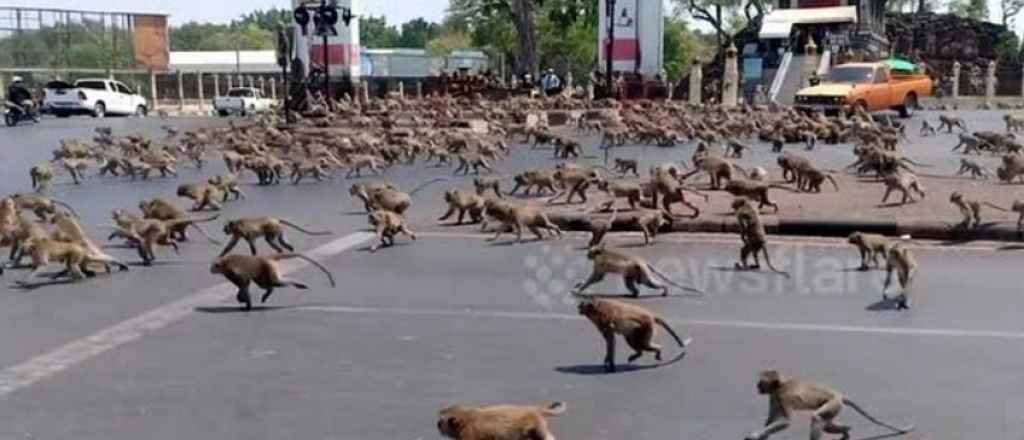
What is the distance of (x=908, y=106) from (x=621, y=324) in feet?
114

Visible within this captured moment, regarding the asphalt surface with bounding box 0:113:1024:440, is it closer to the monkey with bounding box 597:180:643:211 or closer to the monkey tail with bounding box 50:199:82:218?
the monkey with bounding box 597:180:643:211

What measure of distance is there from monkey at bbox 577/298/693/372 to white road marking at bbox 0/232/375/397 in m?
3.16

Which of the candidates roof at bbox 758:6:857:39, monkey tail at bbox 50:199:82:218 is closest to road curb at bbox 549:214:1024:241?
monkey tail at bbox 50:199:82:218

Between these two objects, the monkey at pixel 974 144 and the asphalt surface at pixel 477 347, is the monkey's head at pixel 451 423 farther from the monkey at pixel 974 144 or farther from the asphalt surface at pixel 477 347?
the monkey at pixel 974 144

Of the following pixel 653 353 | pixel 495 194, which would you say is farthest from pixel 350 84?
pixel 653 353

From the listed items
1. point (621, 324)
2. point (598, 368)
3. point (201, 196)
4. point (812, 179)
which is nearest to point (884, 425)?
point (621, 324)

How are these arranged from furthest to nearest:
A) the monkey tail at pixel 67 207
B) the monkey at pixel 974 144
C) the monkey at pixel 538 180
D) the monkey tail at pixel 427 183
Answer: the monkey at pixel 974 144 < the monkey tail at pixel 427 183 < the monkey at pixel 538 180 < the monkey tail at pixel 67 207

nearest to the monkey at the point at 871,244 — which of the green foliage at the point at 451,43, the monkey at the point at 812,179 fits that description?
the monkey at the point at 812,179

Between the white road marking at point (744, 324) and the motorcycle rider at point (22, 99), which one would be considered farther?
the motorcycle rider at point (22, 99)

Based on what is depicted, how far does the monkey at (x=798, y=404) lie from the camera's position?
5535 mm

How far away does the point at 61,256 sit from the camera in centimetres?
1034

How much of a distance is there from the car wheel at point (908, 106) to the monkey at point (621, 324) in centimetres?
3342

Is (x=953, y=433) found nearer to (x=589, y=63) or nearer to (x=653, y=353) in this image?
(x=653, y=353)

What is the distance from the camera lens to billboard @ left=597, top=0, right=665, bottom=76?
46.9 m
